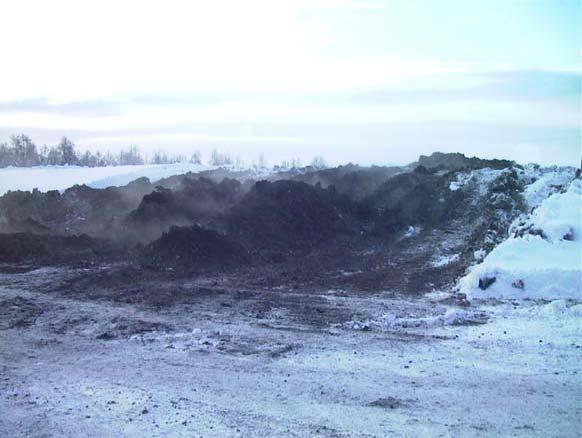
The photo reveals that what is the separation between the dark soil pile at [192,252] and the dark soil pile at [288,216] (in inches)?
76.3

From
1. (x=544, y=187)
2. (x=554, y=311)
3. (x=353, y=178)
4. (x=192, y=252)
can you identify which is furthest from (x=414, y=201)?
(x=554, y=311)

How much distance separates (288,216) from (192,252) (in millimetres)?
5647

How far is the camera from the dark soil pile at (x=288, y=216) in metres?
18.9

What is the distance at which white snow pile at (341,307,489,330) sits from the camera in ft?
31.0

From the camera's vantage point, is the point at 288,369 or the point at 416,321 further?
the point at 416,321

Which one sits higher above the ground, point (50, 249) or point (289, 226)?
point (289, 226)

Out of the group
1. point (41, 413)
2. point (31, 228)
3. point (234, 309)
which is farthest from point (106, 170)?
point (41, 413)

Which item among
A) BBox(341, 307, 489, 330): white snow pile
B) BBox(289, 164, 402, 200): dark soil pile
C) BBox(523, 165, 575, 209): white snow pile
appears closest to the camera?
BBox(341, 307, 489, 330): white snow pile

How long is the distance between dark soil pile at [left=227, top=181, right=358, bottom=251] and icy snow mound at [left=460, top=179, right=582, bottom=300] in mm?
7398

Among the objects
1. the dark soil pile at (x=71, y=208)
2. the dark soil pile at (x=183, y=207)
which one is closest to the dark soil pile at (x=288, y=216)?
Answer: the dark soil pile at (x=183, y=207)

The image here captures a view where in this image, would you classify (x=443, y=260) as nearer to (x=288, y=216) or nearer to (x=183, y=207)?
(x=288, y=216)

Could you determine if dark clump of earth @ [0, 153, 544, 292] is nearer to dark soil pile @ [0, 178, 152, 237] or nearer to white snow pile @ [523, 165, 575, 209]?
dark soil pile @ [0, 178, 152, 237]

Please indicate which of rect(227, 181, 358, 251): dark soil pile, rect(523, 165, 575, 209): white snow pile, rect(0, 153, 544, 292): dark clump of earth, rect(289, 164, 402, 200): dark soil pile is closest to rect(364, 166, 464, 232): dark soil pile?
rect(0, 153, 544, 292): dark clump of earth

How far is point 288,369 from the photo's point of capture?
731 centimetres
